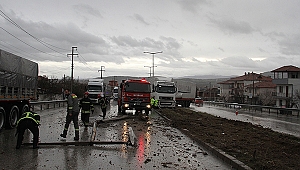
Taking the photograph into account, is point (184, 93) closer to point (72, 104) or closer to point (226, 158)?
point (72, 104)

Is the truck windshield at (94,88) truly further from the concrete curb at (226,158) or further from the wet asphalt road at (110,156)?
the concrete curb at (226,158)

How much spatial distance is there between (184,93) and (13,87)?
33.9 meters

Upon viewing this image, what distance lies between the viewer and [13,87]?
1419 centimetres

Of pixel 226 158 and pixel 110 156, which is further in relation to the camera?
pixel 110 156

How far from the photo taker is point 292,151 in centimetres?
941

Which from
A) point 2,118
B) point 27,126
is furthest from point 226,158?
point 2,118

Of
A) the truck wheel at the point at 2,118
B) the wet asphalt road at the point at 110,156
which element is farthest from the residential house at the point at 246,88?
the wet asphalt road at the point at 110,156

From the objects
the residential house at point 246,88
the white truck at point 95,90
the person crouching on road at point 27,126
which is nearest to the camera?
the person crouching on road at point 27,126

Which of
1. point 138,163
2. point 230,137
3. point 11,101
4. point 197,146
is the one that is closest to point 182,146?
point 197,146

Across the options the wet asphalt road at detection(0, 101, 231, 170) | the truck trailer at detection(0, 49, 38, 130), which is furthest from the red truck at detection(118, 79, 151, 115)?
the wet asphalt road at detection(0, 101, 231, 170)

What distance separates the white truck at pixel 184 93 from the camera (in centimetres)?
4532

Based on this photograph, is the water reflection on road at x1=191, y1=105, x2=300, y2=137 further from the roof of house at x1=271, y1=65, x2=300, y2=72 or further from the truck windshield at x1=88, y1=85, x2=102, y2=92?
the roof of house at x1=271, y1=65, x2=300, y2=72

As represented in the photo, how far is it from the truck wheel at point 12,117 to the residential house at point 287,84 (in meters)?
55.7

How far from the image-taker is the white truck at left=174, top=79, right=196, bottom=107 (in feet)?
149
